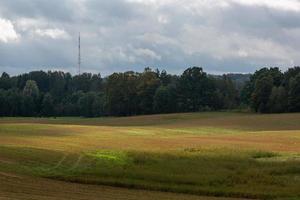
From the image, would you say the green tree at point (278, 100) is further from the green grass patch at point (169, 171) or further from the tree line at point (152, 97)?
the green grass patch at point (169, 171)

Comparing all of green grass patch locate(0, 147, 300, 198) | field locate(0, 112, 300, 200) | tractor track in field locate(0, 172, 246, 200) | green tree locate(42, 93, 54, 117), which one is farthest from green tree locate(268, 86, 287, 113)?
tractor track in field locate(0, 172, 246, 200)

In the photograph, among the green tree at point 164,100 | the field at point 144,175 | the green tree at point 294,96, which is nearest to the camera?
the field at point 144,175

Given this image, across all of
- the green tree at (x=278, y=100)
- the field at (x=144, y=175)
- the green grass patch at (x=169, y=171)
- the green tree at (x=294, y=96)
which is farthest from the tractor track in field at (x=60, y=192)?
the green tree at (x=278, y=100)

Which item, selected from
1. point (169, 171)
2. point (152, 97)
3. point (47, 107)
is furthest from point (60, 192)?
point (47, 107)

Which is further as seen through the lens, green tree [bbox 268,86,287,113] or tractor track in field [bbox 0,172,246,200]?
green tree [bbox 268,86,287,113]

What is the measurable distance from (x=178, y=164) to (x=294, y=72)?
11504 cm

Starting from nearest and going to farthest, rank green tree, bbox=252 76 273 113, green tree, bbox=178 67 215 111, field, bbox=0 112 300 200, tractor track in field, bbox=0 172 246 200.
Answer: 1. tractor track in field, bbox=0 172 246 200
2. field, bbox=0 112 300 200
3. green tree, bbox=252 76 273 113
4. green tree, bbox=178 67 215 111

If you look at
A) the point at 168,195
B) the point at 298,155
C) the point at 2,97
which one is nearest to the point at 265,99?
the point at 2,97

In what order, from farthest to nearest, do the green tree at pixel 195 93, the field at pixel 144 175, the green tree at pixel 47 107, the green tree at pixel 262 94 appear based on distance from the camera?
the green tree at pixel 47 107, the green tree at pixel 195 93, the green tree at pixel 262 94, the field at pixel 144 175

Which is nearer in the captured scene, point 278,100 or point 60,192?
point 60,192

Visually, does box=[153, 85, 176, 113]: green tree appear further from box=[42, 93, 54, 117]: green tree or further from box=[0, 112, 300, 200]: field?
box=[0, 112, 300, 200]: field

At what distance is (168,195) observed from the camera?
24.2 metres

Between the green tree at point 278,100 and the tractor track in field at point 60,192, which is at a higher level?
the green tree at point 278,100

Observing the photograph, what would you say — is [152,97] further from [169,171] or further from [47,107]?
[169,171]
